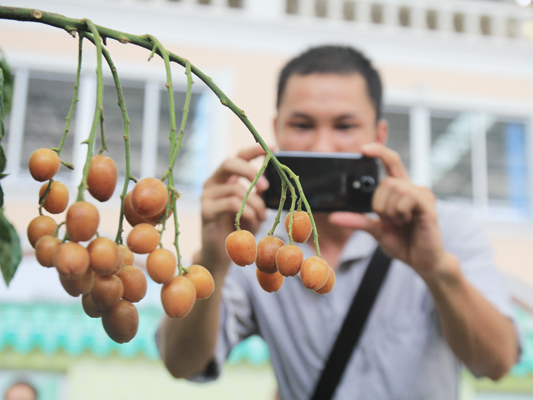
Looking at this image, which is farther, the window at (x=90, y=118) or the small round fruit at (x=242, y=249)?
the window at (x=90, y=118)

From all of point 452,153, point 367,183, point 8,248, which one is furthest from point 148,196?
point 452,153

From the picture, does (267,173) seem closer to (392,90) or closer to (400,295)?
(400,295)

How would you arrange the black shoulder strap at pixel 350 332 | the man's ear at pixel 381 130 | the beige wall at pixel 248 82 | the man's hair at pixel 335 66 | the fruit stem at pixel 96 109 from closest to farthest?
the fruit stem at pixel 96 109
the black shoulder strap at pixel 350 332
the man's hair at pixel 335 66
the man's ear at pixel 381 130
the beige wall at pixel 248 82

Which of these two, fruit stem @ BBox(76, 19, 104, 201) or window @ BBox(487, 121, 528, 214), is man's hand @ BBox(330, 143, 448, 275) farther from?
window @ BBox(487, 121, 528, 214)

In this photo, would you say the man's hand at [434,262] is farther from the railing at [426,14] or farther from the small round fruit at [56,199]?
the railing at [426,14]

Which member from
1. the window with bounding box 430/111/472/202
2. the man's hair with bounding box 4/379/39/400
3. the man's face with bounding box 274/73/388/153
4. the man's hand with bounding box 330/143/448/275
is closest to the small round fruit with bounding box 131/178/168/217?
the man's hand with bounding box 330/143/448/275

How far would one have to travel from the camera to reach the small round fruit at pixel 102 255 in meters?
0.23

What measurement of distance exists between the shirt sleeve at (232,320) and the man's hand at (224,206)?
0.25 m

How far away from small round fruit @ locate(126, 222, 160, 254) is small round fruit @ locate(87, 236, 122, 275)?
0.02 metres

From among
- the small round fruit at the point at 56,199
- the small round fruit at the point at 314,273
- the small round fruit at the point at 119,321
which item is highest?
the small round fruit at the point at 56,199

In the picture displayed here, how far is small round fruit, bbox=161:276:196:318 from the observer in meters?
0.24

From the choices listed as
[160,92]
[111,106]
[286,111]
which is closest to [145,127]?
[160,92]

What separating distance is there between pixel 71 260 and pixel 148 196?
0.05m

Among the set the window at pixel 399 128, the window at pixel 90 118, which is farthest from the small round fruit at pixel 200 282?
the window at pixel 399 128
